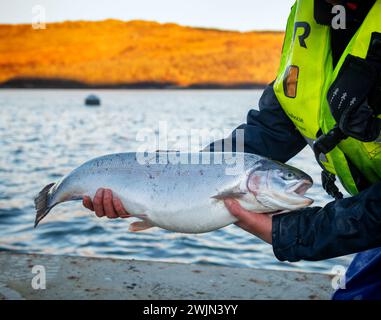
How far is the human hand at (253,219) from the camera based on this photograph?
3.25m

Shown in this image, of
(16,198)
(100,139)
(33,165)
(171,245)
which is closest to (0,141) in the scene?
(100,139)

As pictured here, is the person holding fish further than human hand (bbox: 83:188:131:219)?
No

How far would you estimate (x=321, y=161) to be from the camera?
11.2 feet

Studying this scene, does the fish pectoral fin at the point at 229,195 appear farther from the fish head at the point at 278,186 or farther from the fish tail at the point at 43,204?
the fish tail at the point at 43,204

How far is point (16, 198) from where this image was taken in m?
11.9

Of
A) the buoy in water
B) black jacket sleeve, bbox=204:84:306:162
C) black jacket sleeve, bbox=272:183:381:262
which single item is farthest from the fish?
the buoy in water

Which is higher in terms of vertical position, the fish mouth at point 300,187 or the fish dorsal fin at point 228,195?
the fish mouth at point 300,187

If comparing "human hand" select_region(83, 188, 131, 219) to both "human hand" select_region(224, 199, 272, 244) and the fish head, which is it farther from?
the fish head

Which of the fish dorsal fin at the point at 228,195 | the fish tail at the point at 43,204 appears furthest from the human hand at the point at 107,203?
the fish dorsal fin at the point at 228,195

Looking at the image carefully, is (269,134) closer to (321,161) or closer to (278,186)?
(321,161)

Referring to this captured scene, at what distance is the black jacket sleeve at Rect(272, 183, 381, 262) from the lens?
296 cm

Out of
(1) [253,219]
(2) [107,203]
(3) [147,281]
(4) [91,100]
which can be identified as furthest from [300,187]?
(4) [91,100]

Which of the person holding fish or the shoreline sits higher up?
the person holding fish

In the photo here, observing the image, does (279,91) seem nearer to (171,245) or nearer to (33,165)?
(171,245)
